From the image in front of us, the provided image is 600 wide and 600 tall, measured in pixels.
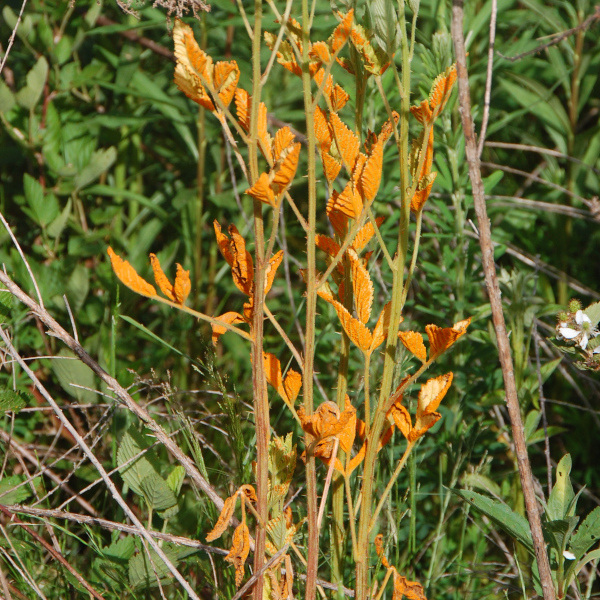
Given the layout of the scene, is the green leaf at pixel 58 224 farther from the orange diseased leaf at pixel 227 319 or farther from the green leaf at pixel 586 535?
the green leaf at pixel 586 535

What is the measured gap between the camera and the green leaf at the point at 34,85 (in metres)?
1.61

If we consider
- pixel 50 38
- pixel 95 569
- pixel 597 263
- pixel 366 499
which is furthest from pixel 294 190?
pixel 366 499

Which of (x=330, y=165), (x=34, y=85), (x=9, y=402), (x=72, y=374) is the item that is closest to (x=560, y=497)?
(x=330, y=165)

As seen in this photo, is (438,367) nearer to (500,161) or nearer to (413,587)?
(413,587)

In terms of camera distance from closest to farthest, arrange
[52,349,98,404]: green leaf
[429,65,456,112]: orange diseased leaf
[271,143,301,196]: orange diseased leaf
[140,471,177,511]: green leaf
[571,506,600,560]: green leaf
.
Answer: [271,143,301,196]: orange diseased leaf
[429,65,456,112]: orange diseased leaf
[571,506,600,560]: green leaf
[140,471,177,511]: green leaf
[52,349,98,404]: green leaf

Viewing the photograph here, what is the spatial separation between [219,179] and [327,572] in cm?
106

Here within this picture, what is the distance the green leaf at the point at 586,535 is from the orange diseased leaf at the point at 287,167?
2.02 ft

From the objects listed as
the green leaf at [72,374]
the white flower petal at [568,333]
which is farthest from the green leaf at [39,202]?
the white flower petal at [568,333]

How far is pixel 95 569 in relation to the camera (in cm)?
120

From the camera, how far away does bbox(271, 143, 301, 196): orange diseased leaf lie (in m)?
0.69

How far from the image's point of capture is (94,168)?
1703mm

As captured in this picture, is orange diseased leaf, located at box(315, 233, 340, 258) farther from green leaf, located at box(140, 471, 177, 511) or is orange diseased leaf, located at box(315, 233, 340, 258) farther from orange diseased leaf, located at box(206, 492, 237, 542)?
green leaf, located at box(140, 471, 177, 511)

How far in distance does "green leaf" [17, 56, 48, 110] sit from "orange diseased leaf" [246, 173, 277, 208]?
1.14 meters

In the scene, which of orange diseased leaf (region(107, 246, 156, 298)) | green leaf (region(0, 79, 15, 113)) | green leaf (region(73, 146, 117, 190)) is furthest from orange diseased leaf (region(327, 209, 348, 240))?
green leaf (region(0, 79, 15, 113))
